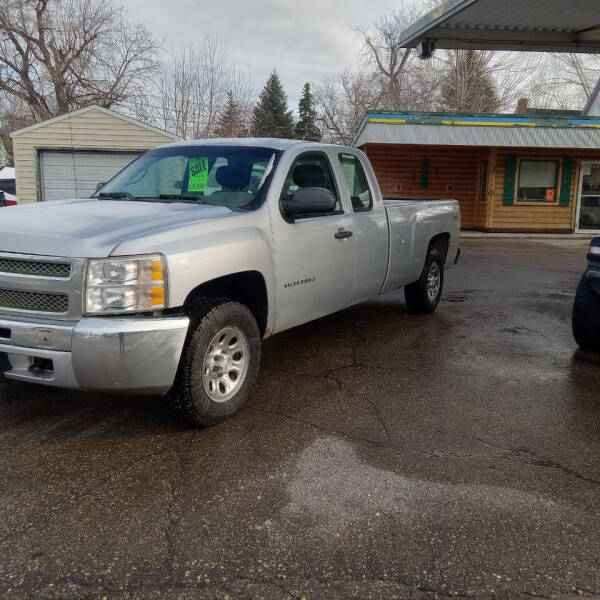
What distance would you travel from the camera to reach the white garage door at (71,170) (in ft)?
53.6

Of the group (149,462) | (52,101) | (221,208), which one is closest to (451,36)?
(221,208)

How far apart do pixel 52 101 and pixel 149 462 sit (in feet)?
117

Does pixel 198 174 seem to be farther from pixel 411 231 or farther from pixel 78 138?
pixel 78 138

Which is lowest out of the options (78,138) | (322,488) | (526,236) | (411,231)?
(322,488)

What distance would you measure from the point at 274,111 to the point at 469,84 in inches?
1190

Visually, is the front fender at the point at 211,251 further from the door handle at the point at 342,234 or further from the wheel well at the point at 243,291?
the door handle at the point at 342,234

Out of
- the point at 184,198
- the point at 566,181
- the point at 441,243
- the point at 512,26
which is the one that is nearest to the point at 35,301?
the point at 184,198

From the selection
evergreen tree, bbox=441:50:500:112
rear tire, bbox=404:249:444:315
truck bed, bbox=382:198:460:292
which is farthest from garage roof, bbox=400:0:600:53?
evergreen tree, bbox=441:50:500:112

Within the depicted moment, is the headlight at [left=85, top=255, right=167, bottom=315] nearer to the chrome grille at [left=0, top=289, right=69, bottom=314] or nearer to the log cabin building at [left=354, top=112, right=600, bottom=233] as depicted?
the chrome grille at [left=0, top=289, right=69, bottom=314]

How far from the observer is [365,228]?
5375 millimetres

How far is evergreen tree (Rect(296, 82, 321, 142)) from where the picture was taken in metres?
62.8

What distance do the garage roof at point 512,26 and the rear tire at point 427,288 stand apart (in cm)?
352

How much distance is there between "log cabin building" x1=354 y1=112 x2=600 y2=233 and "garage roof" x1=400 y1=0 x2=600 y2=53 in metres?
5.72

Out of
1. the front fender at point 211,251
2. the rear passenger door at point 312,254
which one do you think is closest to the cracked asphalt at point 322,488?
the rear passenger door at point 312,254
